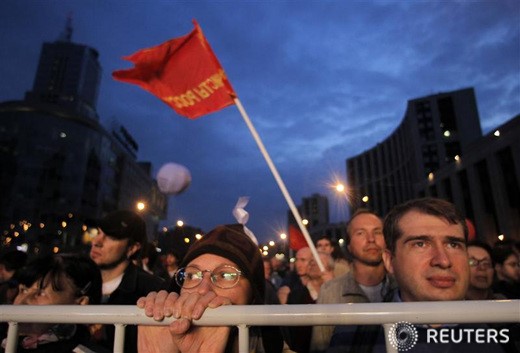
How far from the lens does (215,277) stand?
5.44 feet

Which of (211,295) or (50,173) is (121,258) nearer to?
(211,295)

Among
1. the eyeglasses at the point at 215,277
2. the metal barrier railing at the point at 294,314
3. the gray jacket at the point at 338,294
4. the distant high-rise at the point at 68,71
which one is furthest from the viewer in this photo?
the distant high-rise at the point at 68,71

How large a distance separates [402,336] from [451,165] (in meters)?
46.2

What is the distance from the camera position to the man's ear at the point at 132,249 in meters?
3.49

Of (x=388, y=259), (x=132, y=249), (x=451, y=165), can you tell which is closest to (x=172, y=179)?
(x=132, y=249)

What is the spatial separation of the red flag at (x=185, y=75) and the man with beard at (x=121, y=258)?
2367 millimetres

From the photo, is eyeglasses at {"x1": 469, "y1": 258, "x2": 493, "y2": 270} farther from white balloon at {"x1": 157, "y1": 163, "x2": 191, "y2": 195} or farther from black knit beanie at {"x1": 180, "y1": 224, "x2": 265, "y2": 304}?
white balloon at {"x1": 157, "y1": 163, "x2": 191, "y2": 195}

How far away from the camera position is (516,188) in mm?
31547

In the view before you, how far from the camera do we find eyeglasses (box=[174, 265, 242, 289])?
1.65m

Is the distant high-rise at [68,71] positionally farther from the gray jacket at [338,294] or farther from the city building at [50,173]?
the gray jacket at [338,294]

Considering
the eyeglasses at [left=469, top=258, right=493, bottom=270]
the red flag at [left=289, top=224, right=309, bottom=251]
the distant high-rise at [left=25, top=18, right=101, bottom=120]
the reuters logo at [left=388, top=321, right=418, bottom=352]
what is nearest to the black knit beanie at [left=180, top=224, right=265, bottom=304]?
the reuters logo at [left=388, top=321, right=418, bottom=352]

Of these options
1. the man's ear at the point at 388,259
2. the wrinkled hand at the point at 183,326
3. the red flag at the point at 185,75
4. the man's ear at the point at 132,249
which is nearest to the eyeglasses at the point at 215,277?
the wrinkled hand at the point at 183,326

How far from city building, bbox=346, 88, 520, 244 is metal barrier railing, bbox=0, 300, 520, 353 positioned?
23.5 metres

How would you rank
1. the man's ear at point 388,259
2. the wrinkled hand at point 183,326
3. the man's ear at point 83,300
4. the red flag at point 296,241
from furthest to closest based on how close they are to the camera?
1. the red flag at point 296,241
2. the man's ear at point 83,300
3. the man's ear at point 388,259
4. the wrinkled hand at point 183,326
